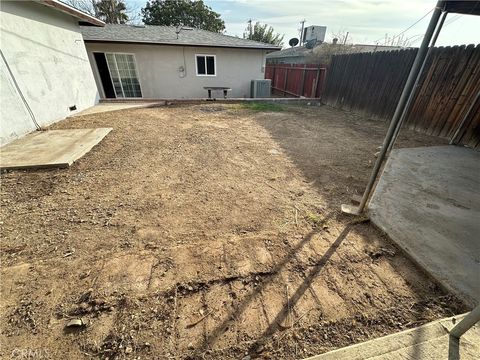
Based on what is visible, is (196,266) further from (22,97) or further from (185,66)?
(185,66)

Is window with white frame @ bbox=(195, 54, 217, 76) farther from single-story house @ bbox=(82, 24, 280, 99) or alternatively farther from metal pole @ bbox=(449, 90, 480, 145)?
metal pole @ bbox=(449, 90, 480, 145)

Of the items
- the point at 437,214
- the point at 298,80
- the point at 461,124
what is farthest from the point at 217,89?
the point at 437,214

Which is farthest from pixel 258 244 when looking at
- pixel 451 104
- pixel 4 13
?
pixel 4 13

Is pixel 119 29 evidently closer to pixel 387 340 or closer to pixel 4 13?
pixel 4 13

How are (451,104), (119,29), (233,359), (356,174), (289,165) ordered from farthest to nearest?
1. (119,29)
2. (451,104)
3. (289,165)
4. (356,174)
5. (233,359)

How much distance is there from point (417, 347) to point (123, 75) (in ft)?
41.3

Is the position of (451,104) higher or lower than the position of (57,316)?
higher

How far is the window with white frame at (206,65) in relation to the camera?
1081cm

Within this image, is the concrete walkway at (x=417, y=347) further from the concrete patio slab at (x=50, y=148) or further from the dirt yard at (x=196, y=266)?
the concrete patio slab at (x=50, y=148)

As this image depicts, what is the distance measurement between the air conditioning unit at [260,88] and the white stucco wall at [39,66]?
722 cm

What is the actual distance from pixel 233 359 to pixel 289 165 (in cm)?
318

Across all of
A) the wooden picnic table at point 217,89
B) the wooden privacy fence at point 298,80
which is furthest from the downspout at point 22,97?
the wooden privacy fence at point 298,80

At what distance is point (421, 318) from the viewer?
1576 millimetres
